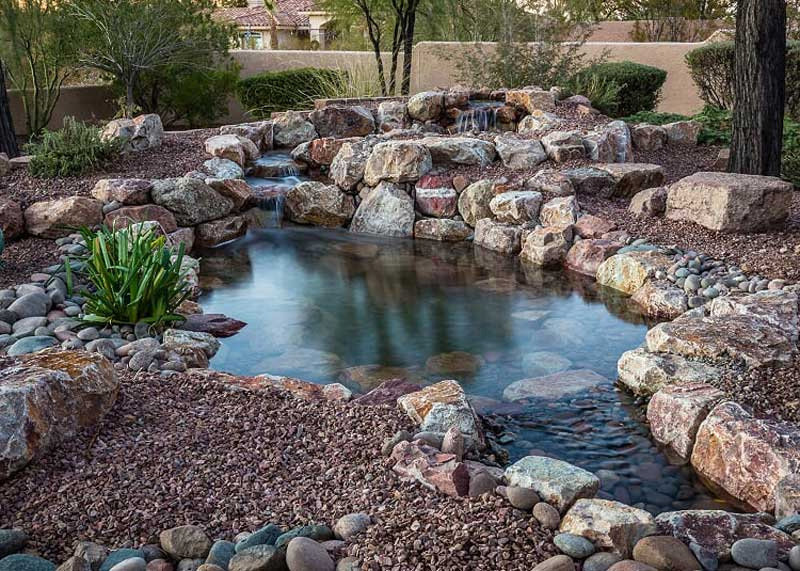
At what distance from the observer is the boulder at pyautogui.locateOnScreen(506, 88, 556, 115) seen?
9.98m

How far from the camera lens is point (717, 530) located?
2.69m

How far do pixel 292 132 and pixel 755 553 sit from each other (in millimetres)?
8803

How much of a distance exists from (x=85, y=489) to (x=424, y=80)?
12065 millimetres

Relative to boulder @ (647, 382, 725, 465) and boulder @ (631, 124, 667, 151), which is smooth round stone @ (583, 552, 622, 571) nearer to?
boulder @ (647, 382, 725, 465)

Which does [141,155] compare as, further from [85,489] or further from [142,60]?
[85,489]

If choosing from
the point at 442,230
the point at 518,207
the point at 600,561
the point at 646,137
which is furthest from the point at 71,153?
the point at 600,561

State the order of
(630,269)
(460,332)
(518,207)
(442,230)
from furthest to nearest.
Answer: (442,230), (518,207), (630,269), (460,332)

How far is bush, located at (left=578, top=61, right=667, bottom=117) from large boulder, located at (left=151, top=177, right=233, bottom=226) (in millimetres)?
6391

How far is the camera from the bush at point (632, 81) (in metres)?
12.0

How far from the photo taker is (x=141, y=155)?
8859mm

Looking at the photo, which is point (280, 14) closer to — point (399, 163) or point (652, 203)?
point (399, 163)

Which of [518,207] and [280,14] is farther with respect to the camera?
[280,14]

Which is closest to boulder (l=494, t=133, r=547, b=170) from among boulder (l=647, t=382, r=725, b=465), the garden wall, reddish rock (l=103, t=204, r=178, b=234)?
reddish rock (l=103, t=204, r=178, b=234)

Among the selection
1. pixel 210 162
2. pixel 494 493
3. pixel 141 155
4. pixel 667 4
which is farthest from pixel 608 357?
pixel 667 4
